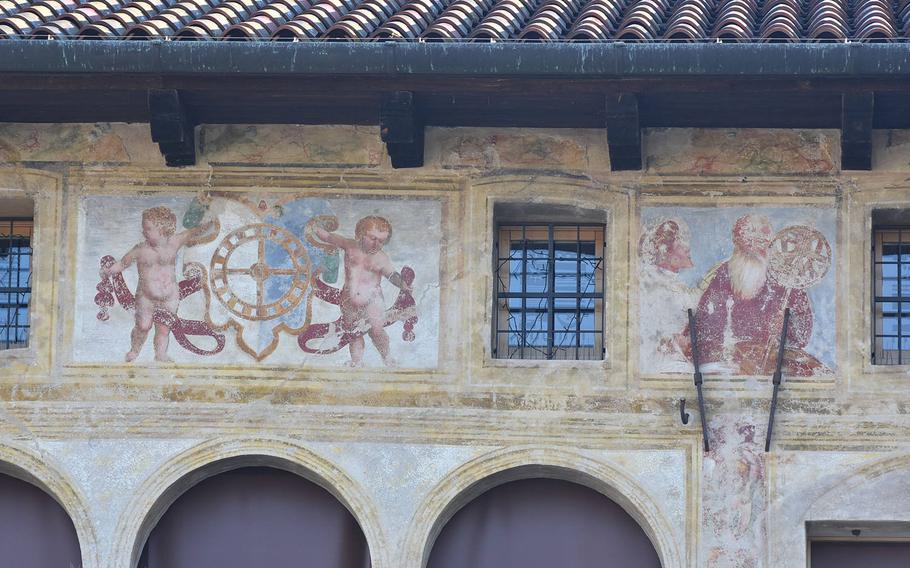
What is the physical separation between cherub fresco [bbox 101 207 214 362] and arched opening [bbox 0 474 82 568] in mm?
960

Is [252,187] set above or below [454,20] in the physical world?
below

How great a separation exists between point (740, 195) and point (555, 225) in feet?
3.66

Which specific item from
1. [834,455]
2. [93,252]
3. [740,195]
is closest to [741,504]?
[834,455]

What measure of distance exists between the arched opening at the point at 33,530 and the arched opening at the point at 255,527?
46 cm

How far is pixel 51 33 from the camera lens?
1307 cm

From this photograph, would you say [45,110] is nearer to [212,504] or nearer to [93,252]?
[93,252]

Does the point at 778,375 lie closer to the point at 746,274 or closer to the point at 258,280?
the point at 746,274

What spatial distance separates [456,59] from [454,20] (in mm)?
746

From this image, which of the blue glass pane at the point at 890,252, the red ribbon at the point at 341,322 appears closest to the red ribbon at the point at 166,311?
the red ribbon at the point at 341,322

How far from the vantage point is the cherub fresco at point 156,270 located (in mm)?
13539

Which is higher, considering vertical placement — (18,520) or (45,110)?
(45,110)

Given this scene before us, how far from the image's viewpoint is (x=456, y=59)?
42.1ft

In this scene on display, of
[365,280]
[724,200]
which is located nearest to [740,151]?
[724,200]

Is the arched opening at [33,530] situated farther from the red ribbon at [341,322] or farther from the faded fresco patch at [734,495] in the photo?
the faded fresco patch at [734,495]
